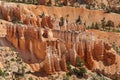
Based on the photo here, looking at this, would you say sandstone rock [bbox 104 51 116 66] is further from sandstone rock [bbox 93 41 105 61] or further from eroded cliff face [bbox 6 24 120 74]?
sandstone rock [bbox 93 41 105 61]

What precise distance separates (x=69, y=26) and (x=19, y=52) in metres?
26.5

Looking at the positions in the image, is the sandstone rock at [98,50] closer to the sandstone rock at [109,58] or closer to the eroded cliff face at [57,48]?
the eroded cliff face at [57,48]

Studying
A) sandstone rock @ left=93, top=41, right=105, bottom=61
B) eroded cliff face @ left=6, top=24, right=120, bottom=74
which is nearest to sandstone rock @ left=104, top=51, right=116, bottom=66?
eroded cliff face @ left=6, top=24, right=120, bottom=74

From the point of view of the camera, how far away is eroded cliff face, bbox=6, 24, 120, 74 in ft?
247

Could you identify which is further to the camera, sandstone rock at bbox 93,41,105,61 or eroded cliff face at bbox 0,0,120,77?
sandstone rock at bbox 93,41,105,61

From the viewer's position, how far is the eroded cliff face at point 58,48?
75.2 meters

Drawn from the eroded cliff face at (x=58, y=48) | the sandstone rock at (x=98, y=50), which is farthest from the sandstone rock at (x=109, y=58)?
the sandstone rock at (x=98, y=50)

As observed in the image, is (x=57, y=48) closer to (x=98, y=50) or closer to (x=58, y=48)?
(x=58, y=48)

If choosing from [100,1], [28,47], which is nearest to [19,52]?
[28,47]

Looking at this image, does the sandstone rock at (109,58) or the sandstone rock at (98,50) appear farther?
the sandstone rock at (109,58)

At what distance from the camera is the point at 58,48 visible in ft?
258

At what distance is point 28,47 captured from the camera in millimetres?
78125

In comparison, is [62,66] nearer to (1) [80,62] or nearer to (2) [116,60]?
(1) [80,62]

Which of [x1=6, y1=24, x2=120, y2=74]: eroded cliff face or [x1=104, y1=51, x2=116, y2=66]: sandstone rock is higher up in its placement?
[x1=6, y1=24, x2=120, y2=74]: eroded cliff face
